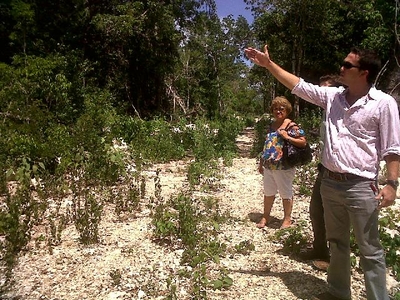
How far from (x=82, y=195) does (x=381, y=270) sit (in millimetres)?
3771

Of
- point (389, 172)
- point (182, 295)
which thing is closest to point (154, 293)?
point (182, 295)

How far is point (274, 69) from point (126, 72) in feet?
44.9

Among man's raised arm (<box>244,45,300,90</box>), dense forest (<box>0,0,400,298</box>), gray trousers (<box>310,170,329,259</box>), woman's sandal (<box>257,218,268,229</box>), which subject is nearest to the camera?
man's raised arm (<box>244,45,300,90</box>)

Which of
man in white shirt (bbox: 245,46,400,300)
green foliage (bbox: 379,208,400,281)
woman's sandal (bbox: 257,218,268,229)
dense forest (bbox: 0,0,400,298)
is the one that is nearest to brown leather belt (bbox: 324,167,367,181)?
man in white shirt (bbox: 245,46,400,300)

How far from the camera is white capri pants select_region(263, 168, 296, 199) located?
442 centimetres

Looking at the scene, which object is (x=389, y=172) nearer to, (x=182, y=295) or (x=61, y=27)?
(x=182, y=295)

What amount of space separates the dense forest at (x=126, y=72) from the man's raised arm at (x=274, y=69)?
8.94ft

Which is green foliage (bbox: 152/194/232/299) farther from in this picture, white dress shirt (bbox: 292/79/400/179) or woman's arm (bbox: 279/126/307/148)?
white dress shirt (bbox: 292/79/400/179)

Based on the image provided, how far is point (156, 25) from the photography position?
15.1 meters

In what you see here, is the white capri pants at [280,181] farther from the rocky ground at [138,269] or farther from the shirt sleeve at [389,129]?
the shirt sleeve at [389,129]

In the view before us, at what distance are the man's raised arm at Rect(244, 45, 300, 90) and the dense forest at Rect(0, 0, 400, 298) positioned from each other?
2.73 m

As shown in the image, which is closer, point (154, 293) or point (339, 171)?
point (339, 171)

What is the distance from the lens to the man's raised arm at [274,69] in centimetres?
293

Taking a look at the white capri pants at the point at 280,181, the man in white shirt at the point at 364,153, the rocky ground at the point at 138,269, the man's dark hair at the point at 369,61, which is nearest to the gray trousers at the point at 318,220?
the rocky ground at the point at 138,269
